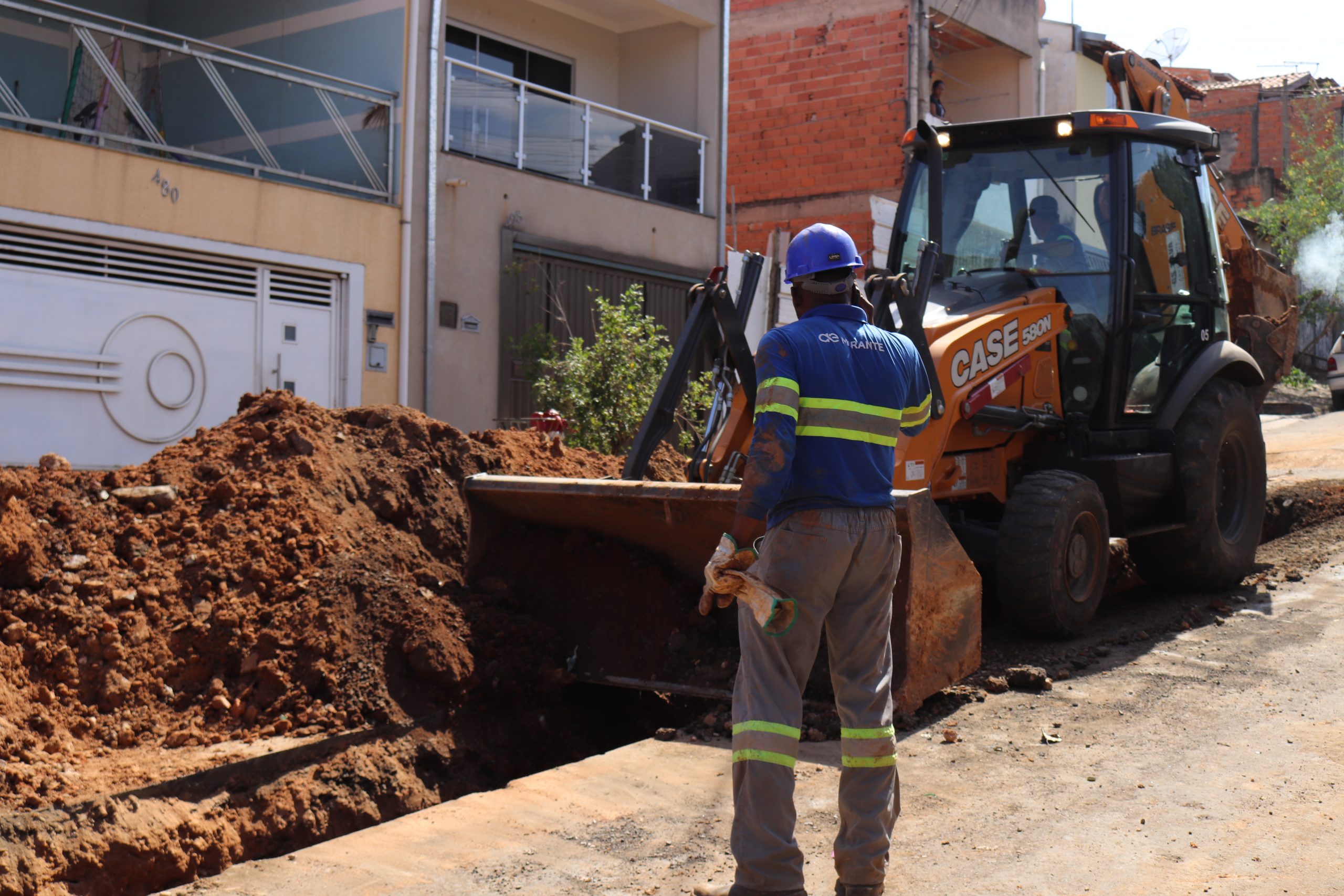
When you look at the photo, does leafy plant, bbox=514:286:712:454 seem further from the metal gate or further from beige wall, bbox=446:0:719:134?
beige wall, bbox=446:0:719:134

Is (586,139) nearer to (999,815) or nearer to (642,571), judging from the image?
(642,571)

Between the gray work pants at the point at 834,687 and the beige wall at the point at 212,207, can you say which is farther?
the beige wall at the point at 212,207

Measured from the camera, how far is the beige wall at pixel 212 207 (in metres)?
9.78

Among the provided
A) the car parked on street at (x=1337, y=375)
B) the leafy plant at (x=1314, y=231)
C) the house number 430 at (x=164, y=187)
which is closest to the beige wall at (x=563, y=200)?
the house number 430 at (x=164, y=187)

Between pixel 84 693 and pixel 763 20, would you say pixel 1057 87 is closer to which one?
pixel 763 20

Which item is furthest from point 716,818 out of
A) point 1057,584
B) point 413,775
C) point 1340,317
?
point 1340,317

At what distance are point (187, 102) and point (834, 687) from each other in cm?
1025

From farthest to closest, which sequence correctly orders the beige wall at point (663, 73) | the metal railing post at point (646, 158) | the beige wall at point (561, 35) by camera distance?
the beige wall at point (663, 73)
the metal railing post at point (646, 158)
the beige wall at point (561, 35)

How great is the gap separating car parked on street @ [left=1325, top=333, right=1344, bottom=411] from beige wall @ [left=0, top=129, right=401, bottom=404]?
18.0 m

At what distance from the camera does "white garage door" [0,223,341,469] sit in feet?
32.2

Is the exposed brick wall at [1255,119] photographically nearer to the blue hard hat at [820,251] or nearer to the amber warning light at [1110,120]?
the amber warning light at [1110,120]

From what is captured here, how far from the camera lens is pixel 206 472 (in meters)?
7.19

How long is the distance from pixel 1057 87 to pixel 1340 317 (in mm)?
11952

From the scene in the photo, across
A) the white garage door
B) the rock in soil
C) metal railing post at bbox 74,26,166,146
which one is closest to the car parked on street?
the white garage door
